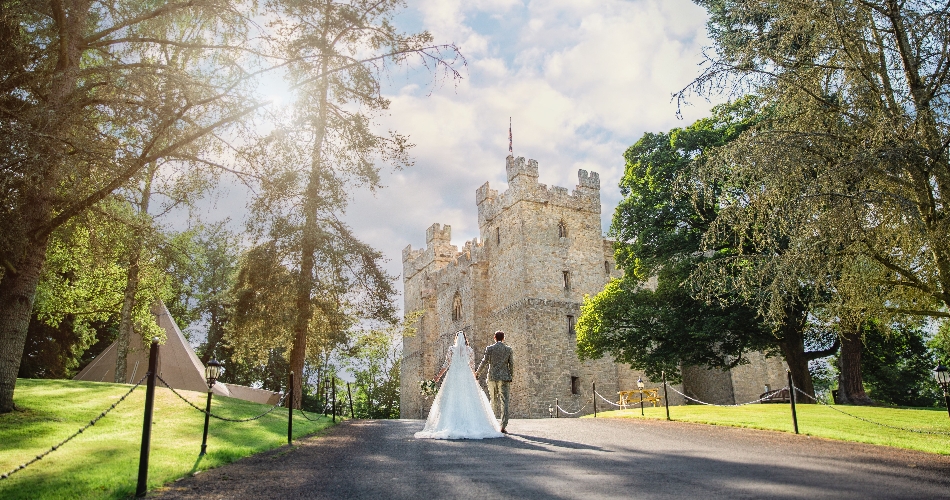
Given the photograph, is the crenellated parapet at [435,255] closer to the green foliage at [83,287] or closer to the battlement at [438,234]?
the battlement at [438,234]

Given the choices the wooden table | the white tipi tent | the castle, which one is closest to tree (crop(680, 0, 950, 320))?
the wooden table

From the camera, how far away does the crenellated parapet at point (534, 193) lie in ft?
105

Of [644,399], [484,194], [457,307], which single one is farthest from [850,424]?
[457,307]

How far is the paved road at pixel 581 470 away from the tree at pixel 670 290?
36.8ft

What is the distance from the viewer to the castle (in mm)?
30031

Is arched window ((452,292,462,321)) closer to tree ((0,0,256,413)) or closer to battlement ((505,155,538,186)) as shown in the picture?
battlement ((505,155,538,186))

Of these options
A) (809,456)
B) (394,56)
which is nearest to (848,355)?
(809,456)

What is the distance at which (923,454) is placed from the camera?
26.8 feet

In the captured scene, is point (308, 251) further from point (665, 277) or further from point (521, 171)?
point (521, 171)

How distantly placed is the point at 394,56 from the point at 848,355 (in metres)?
16.3

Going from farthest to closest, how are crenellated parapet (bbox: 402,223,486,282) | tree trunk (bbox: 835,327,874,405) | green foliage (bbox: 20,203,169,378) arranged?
1. crenellated parapet (bbox: 402,223,486,282)
2. tree trunk (bbox: 835,327,874,405)
3. green foliage (bbox: 20,203,169,378)

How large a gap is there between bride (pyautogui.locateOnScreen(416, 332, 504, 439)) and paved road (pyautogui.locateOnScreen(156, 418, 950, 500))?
2.15 feet

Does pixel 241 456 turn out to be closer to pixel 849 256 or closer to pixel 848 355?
pixel 849 256

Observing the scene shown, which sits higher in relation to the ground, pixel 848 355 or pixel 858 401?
pixel 848 355
